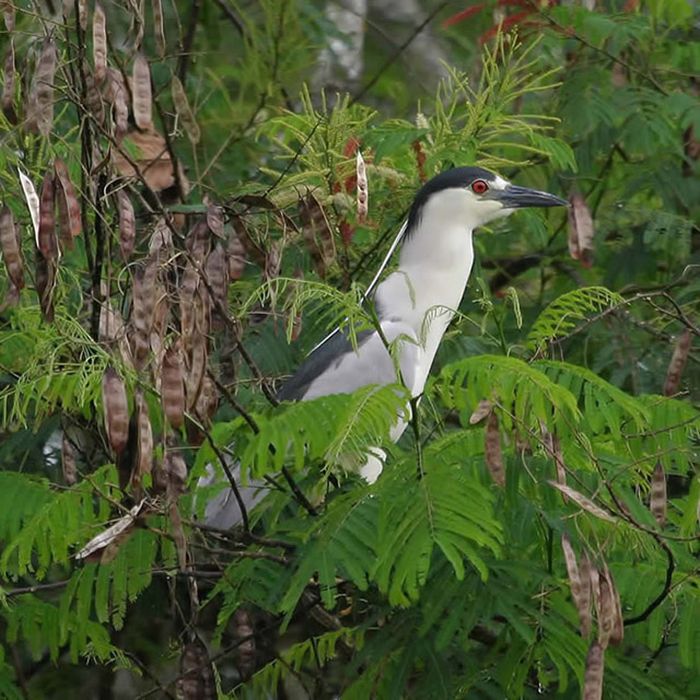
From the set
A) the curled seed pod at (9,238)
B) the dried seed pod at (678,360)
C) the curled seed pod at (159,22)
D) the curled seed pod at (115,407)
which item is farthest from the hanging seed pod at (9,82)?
the dried seed pod at (678,360)

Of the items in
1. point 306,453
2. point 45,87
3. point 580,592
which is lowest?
point 306,453

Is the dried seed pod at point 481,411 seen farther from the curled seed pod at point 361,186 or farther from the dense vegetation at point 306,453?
the curled seed pod at point 361,186

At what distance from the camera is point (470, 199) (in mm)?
4895

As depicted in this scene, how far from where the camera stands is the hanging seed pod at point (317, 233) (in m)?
3.20

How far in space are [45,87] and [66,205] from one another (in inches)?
10.0

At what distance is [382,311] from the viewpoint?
190 inches

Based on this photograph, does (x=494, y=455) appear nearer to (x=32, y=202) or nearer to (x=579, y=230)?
(x=32, y=202)

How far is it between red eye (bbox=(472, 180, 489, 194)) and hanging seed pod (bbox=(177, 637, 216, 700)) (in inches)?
78.2

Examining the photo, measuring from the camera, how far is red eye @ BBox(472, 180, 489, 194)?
4.81 metres

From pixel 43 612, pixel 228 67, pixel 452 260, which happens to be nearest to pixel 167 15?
pixel 228 67

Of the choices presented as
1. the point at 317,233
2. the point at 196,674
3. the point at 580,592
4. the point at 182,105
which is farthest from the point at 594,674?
the point at 182,105

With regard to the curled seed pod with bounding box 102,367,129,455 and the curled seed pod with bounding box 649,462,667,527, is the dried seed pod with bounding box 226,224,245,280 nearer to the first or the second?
the curled seed pod with bounding box 102,367,129,455

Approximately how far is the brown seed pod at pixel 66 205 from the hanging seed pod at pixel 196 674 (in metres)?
0.82

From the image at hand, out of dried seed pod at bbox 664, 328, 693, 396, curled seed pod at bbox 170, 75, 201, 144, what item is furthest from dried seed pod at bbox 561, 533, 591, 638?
curled seed pod at bbox 170, 75, 201, 144
